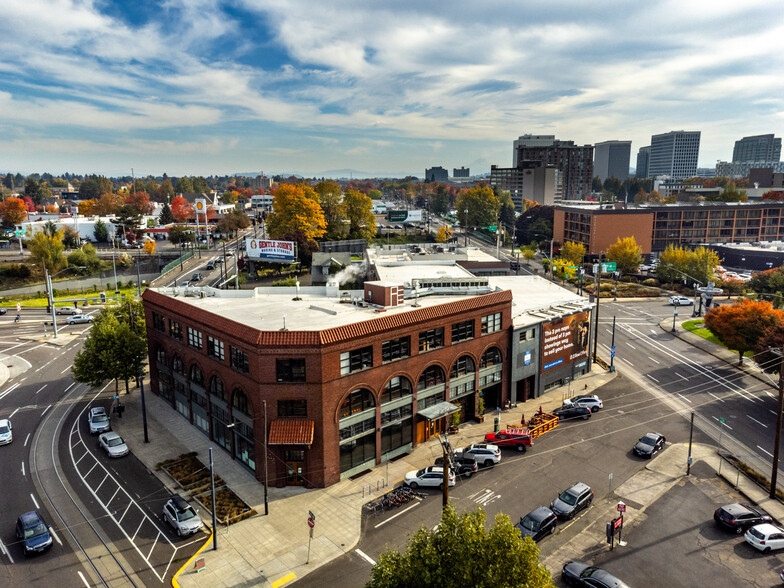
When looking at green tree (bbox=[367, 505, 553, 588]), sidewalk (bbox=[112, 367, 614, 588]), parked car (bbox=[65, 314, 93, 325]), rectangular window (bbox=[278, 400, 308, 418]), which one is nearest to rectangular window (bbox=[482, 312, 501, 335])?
sidewalk (bbox=[112, 367, 614, 588])

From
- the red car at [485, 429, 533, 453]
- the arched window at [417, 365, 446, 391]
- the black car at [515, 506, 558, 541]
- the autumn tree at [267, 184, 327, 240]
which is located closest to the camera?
the black car at [515, 506, 558, 541]

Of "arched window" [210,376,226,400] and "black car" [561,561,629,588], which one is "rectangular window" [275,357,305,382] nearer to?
"arched window" [210,376,226,400]

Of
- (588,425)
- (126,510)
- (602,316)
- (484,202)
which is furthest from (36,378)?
(484,202)

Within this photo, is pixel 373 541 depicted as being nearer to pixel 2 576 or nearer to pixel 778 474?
pixel 2 576

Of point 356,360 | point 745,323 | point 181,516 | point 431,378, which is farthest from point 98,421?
point 745,323

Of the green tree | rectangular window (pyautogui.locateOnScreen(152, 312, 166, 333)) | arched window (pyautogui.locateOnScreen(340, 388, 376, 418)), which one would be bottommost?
arched window (pyautogui.locateOnScreen(340, 388, 376, 418))

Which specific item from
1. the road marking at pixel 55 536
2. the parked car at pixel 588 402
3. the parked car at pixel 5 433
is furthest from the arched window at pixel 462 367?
the parked car at pixel 5 433

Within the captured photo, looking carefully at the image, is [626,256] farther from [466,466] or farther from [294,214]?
[466,466]
